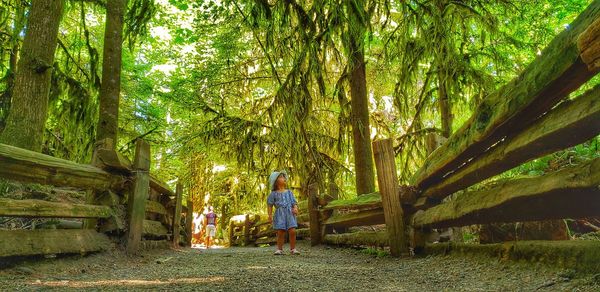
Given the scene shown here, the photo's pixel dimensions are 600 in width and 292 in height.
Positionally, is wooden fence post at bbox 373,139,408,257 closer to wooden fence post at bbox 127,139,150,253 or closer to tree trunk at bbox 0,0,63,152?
wooden fence post at bbox 127,139,150,253

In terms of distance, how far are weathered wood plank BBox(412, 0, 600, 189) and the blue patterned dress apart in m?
3.58

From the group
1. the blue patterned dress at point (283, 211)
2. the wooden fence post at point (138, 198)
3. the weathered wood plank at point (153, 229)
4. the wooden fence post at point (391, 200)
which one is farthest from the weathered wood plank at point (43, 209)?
the wooden fence post at point (391, 200)

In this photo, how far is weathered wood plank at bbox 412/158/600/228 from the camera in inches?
91.0

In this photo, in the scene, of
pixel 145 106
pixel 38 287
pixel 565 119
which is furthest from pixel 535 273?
pixel 145 106

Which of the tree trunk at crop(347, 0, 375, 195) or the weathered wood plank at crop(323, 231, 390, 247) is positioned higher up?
the tree trunk at crop(347, 0, 375, 195)

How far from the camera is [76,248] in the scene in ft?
13.4

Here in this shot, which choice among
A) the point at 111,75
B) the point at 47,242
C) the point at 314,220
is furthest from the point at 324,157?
the point at 47,242

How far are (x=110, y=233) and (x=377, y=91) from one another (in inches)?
336

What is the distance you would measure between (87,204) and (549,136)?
15.3 feet

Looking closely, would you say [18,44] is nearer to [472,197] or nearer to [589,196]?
[472,197]

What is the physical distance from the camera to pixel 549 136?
2520 millimetres

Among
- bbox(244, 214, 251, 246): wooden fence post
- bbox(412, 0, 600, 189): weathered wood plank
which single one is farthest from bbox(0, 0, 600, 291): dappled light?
bbox(244, 214, 251, 246): wooden fence post

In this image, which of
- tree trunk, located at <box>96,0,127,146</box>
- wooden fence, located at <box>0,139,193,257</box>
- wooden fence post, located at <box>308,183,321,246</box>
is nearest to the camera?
wooden fence, located at <box>0,139,193,257</box>

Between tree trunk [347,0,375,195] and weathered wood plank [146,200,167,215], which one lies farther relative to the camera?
tree trunk [347,0,375,195]
